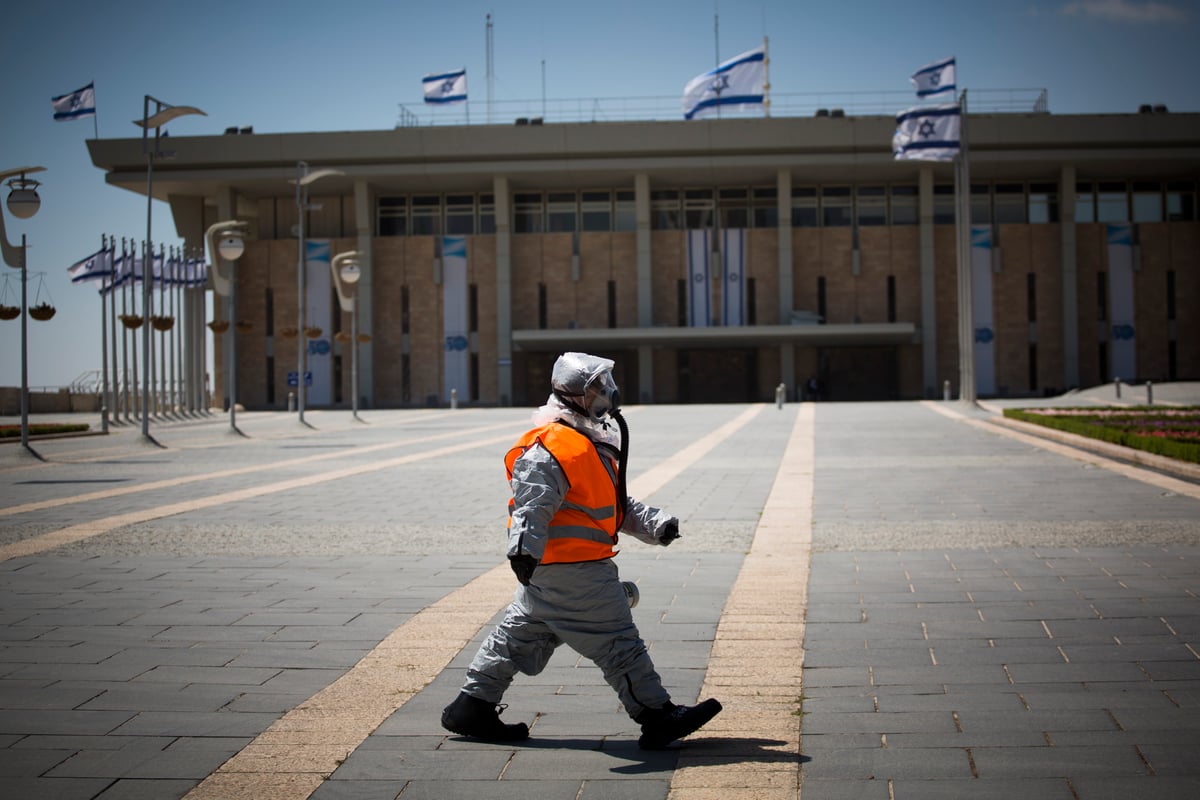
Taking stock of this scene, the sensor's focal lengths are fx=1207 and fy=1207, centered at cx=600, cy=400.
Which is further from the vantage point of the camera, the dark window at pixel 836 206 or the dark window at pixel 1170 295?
the dark window at pixel 836 206

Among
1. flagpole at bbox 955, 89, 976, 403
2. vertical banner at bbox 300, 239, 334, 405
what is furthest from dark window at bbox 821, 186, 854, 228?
vertical banner at bbox 300, 239, 334, 405

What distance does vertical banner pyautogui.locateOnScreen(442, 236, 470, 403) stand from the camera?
5947 cm

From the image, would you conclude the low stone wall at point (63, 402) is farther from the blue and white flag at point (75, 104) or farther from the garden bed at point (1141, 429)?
the garden bed at point (1141, 429)

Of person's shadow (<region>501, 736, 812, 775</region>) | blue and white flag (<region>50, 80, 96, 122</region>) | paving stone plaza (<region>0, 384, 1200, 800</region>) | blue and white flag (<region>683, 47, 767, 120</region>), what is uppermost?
blue and white flag (<region>683, 47, 767, 120</region>)

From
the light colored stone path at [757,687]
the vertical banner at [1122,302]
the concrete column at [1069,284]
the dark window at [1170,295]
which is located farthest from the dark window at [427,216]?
the light colored stone path at [757,687]

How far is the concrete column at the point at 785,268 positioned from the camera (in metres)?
56.9

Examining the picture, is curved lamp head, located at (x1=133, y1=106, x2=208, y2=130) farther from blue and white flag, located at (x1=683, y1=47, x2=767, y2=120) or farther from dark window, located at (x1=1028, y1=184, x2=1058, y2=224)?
dark window, located at (x1=1028, y1=184, x2=1058, y2=224)

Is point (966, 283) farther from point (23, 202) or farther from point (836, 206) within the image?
point (23, 202)

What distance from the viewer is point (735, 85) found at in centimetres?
5141

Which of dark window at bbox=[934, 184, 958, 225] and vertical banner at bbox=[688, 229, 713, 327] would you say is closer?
dark window at bbox=[934, 184, 958, 225]

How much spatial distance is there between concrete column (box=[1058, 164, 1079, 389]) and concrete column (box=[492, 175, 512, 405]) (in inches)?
1039

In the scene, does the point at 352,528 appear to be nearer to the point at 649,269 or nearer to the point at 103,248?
the point at 103,248

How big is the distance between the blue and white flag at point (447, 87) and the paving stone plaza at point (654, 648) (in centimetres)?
4401

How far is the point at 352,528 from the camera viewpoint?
10953mm
